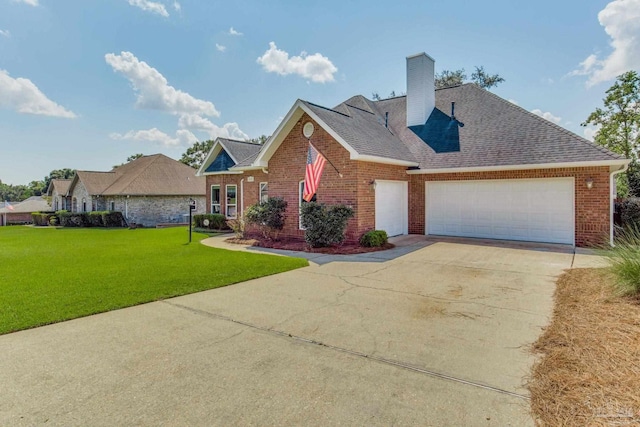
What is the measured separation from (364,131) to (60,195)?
33.9 metres

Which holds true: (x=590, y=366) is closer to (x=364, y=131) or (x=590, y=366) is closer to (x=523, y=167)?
(x=523, y=167)

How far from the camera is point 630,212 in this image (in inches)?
546

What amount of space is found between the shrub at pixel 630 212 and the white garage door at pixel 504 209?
11.5 ft

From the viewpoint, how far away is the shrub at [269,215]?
13492mm

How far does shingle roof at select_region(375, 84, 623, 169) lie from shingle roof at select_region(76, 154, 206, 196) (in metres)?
19.3

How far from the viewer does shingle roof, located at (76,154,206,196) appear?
27.7 meters

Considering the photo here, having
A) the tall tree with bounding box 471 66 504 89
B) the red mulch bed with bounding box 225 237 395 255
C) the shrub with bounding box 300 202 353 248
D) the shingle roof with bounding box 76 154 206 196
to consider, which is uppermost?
the tall tree with bounding box 471 66 504 89

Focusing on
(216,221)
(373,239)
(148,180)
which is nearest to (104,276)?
(373,239)

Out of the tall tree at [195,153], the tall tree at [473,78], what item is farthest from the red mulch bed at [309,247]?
the tall tree at [195,153]

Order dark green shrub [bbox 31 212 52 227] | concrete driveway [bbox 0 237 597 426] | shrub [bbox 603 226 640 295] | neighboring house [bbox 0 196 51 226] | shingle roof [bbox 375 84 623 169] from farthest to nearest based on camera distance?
neighboring house [bbox 0 196 51 226], dark green shrub [bbox 31 212 52 227], shingle roof [bbox 375 84 623 169], shrub [bbox 603 226 640 295], concrete driveway [bbox 0 237 597 426]

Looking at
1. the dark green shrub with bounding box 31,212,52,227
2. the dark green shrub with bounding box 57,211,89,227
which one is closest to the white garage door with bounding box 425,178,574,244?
the dark green shrub with bounding box 57,211,89,227

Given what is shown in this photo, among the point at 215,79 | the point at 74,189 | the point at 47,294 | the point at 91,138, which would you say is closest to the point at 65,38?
the point at 215,79

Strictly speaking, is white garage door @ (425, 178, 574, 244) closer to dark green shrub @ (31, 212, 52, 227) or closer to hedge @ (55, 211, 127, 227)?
hedge @ (55, 211, 127, 227)

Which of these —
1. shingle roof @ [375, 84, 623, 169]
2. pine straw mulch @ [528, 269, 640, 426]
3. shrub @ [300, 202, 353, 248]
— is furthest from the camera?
shingle roof @ [375, 84, 623, 169]
